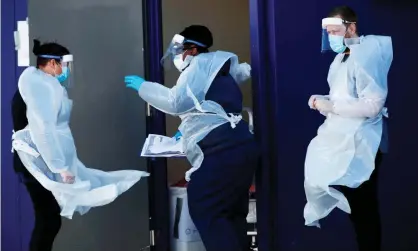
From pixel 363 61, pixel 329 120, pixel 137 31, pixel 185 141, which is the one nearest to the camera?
pixel 363 61

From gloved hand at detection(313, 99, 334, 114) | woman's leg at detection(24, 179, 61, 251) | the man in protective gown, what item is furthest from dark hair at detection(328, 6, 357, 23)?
woman's leg at detection(24, 179, 61, 251)

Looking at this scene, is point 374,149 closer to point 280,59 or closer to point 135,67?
point 280,59

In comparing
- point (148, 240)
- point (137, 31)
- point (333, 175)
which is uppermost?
point (137, 31)

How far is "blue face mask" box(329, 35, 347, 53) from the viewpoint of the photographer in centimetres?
193

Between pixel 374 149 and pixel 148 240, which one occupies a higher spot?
pixel 374 149

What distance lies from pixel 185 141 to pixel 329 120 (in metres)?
0.60

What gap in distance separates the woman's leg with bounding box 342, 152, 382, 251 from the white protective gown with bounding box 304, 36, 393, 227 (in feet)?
0.16

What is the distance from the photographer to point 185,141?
2234mm

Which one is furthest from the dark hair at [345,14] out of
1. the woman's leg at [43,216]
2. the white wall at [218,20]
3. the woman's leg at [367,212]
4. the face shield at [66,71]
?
the white wall at [218,20]

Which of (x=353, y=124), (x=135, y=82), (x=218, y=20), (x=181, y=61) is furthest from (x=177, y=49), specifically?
(x=218, y=20)

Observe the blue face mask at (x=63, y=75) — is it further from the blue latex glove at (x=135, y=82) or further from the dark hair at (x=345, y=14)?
the dark hair at (x=345, y=14)

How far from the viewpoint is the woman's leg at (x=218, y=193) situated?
2.16m

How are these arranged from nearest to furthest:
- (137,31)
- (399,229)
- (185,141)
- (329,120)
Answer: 1. (329,120)
2. (185,141)
3. (399,229)
4. (137,31)

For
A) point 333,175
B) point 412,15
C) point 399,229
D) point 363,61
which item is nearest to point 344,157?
point 333,175
